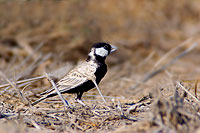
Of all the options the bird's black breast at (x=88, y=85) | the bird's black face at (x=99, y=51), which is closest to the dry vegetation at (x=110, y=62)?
the bird's black breast at (x=88, y=85)

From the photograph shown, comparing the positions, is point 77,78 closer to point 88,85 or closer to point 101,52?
point 88,85

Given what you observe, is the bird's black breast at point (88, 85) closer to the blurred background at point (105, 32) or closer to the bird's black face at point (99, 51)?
the bird's black face at point (99, 51)

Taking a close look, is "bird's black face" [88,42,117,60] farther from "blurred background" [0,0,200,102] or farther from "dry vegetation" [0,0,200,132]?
"blurred background" [0,0,200,102]

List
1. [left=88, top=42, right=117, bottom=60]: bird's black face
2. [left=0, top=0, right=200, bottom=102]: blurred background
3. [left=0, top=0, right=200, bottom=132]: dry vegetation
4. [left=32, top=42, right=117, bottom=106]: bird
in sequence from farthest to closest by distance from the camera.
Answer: [left=0, top=0, right=200, bottom=102]: blurred background
[left=88, top=42, right=117, bottom=60]: bird's black face
[left=32, top=42, right=117, bottom=106]: bird
[left=0, top=0, right=200, bottom=132]: dry vegetation

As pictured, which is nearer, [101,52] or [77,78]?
[77,78]

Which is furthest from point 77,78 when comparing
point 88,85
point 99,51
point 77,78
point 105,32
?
point 105,32

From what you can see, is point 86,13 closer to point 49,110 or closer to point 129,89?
point 129,89

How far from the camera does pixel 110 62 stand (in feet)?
26.8

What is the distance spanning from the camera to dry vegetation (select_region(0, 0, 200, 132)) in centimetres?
280

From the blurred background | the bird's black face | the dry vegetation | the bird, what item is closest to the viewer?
the dry vegetation

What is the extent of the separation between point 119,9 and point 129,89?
5.68 metres

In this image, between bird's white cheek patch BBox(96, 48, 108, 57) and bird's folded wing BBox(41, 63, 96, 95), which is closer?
bird's folded wing BBox(41, 63, 96, 95)

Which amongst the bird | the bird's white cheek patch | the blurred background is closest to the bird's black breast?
the bird

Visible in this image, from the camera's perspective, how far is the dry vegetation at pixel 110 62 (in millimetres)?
2805
